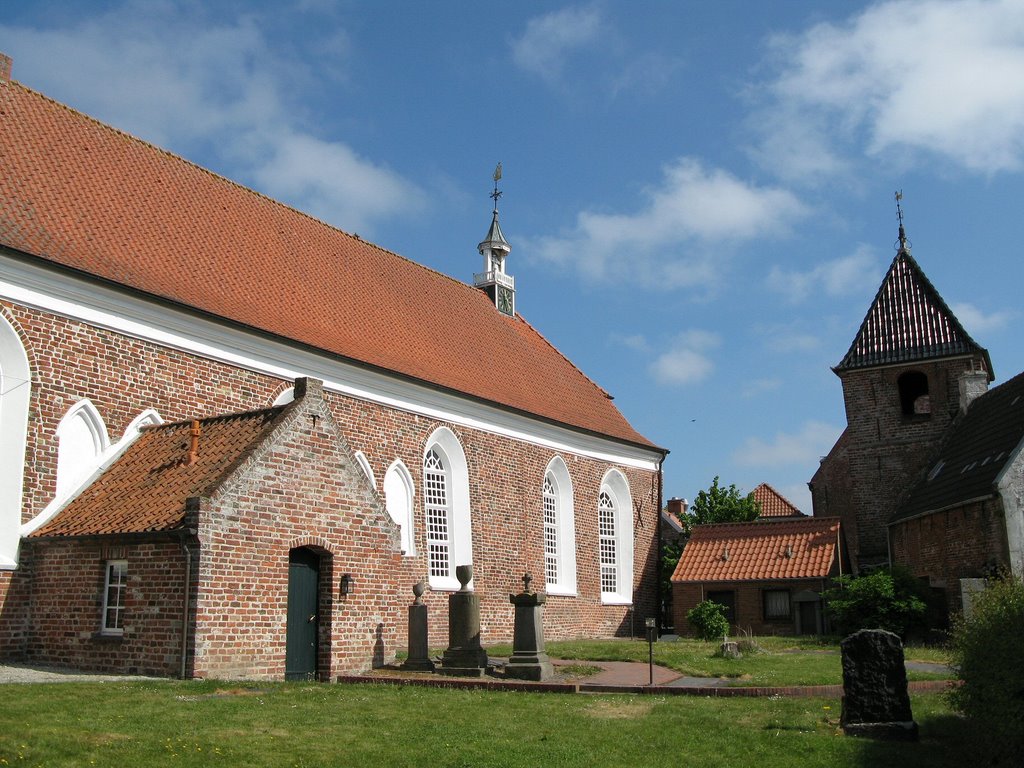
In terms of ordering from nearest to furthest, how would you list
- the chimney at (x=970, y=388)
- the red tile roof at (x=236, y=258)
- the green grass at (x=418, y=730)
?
the green grass at (x=418, y=730) → the red tile roof at (x=236, y=258) → the chimney at (x=970, y=388)

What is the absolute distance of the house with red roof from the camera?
1409 centimetres

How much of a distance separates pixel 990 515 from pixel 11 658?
61.5 feet

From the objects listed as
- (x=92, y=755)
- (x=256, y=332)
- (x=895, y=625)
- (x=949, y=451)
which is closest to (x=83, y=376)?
(x=256, y=332)

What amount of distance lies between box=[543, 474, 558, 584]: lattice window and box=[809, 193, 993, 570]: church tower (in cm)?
939

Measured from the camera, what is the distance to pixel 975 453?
82.1 feet

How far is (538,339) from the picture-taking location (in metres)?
34.2

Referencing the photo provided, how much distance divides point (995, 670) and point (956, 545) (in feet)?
51.2

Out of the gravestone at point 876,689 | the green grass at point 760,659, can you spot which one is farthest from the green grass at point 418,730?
the green grass at point 760,659

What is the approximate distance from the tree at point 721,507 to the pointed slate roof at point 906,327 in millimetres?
5819

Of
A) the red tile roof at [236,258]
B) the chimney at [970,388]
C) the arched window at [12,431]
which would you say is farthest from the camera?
the chimney at [970,388]

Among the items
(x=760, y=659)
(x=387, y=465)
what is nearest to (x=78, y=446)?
(x=387, y=465)

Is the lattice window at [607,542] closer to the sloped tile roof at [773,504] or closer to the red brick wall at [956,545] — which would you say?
the red brick wall at [956,545]

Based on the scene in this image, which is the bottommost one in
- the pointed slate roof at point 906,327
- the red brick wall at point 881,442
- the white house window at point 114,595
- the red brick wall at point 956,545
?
the white house window at point 114,595

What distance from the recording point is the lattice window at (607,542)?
1203 inches
